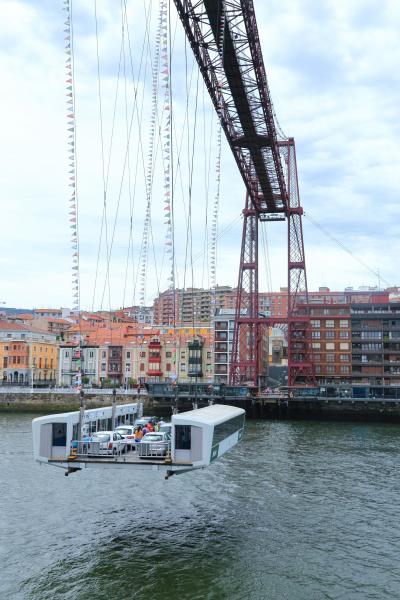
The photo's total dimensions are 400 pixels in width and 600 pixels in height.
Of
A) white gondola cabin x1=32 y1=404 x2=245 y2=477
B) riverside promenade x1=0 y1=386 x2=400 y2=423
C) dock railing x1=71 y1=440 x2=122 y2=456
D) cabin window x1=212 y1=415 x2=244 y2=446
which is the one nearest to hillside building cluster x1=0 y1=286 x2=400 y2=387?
riverside promenade x1=0 y1=386 x2=400 y2=423

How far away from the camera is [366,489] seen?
25797 millimetres

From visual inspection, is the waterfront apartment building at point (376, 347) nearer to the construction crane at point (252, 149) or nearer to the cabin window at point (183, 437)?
the construction crane at point (252, 149)

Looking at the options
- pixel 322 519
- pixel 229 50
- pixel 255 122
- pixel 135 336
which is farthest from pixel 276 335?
pixel 322 519

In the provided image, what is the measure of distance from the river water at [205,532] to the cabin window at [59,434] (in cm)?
303

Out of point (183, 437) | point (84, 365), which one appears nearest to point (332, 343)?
point (84, 365)

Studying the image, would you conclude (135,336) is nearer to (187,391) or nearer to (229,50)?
(187,391)

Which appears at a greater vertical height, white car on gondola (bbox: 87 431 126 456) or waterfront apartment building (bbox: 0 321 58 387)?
waterfront apartment building (bbox: 0 321 58 387)

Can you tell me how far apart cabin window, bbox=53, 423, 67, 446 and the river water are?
3026 mm

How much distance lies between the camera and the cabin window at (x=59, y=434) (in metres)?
17.4

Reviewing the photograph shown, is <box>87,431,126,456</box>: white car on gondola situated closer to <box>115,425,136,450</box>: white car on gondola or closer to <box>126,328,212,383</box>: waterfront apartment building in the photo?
<box>115,425,136,450</box>: white car on gondola

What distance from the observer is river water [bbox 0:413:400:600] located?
48.7ft

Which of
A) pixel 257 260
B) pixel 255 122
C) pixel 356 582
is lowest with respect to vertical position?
pixel 356 582

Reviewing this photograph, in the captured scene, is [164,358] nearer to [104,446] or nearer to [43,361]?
[43,361]

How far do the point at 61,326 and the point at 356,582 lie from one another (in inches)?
4612
